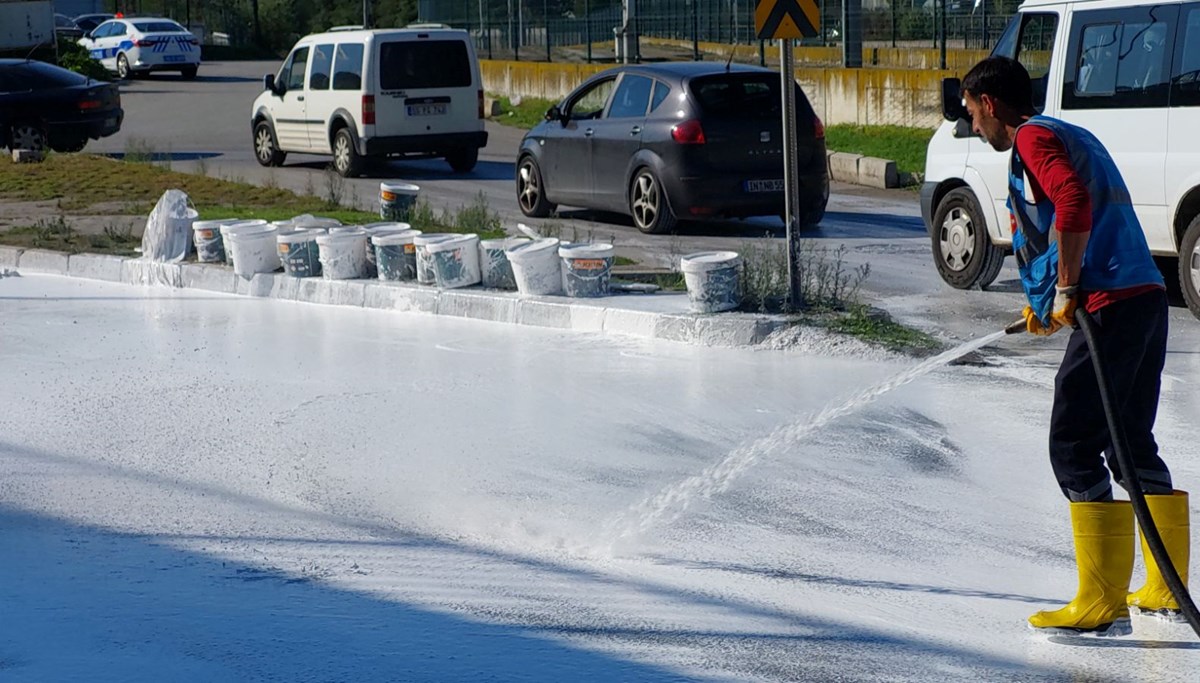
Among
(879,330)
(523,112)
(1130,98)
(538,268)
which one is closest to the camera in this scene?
(879,330)

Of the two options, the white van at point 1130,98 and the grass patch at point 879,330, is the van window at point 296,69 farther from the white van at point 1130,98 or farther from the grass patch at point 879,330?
the grass patch at point 879,330

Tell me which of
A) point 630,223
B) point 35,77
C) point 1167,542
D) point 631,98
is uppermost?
point 35,77

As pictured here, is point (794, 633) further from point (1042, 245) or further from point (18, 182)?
point (18, 182)

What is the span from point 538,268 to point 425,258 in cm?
101

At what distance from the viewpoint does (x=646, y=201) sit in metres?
15.6

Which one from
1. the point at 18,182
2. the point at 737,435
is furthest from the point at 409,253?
the point at 18,182

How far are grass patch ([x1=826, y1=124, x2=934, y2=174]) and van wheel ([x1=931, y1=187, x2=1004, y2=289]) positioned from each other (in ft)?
28.3

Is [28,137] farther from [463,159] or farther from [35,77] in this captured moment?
[463,159]

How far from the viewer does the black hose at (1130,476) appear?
487 cm

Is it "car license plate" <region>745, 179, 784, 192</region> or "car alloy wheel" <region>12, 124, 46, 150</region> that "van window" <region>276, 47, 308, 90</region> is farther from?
"car license plate" <region>745, 179, 784, 192</region>

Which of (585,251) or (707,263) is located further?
(585,251)

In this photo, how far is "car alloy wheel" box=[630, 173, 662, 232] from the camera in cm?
1541

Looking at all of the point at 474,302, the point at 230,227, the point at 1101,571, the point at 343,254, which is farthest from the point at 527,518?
the point at 230,227

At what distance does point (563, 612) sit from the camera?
534cm
